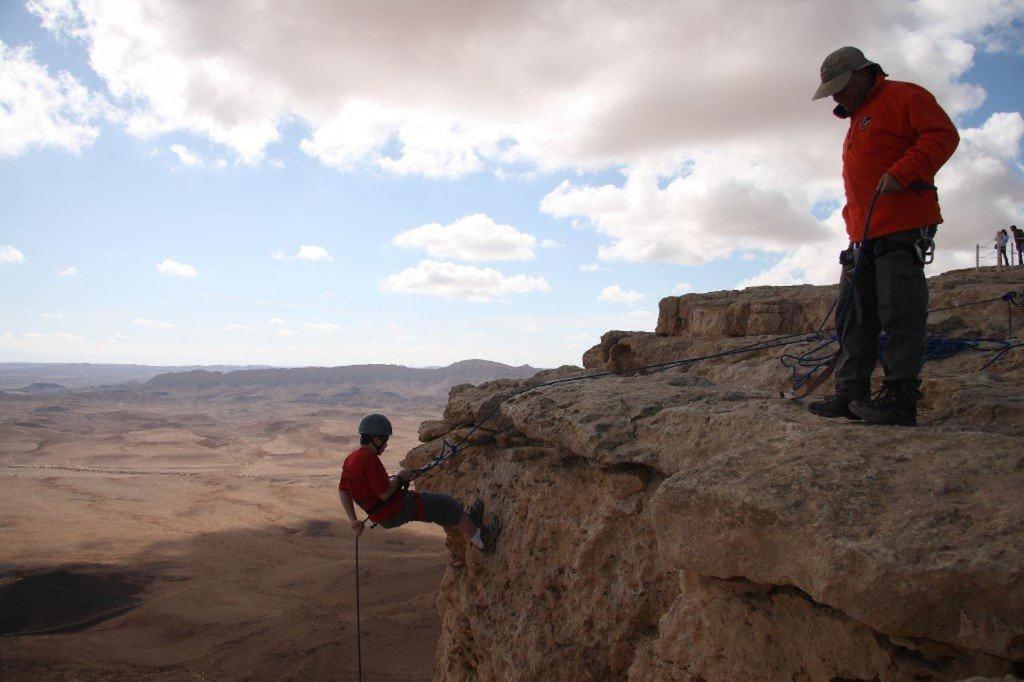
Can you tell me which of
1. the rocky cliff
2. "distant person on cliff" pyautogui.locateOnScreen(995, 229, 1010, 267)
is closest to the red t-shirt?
the rocky cliff

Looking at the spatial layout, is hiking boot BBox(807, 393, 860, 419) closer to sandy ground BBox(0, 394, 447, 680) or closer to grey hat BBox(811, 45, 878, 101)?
grey hat BBox(811, 45, 878, 101)

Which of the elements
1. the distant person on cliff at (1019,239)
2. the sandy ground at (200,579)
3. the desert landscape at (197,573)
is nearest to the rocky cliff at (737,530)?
the sandy ground at (200,579)

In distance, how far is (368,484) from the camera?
175 inches

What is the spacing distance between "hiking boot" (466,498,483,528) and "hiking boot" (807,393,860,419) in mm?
2771

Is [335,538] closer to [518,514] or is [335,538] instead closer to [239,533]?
[239,533]

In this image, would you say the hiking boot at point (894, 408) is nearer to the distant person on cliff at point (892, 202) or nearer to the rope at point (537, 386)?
the distant person on cliff at point (892, 202)

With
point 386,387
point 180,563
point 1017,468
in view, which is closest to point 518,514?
point 1017,468

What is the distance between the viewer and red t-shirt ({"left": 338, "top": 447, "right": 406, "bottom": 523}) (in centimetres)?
445

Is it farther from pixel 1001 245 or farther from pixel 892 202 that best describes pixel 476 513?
pixel 1001 245

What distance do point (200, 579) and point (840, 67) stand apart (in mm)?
12861

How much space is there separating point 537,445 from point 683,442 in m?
1.67

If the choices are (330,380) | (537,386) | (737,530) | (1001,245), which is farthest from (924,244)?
→ (330,380)

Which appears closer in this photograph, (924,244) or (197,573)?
(924,244)

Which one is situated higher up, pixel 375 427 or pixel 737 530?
pixel 375 427
